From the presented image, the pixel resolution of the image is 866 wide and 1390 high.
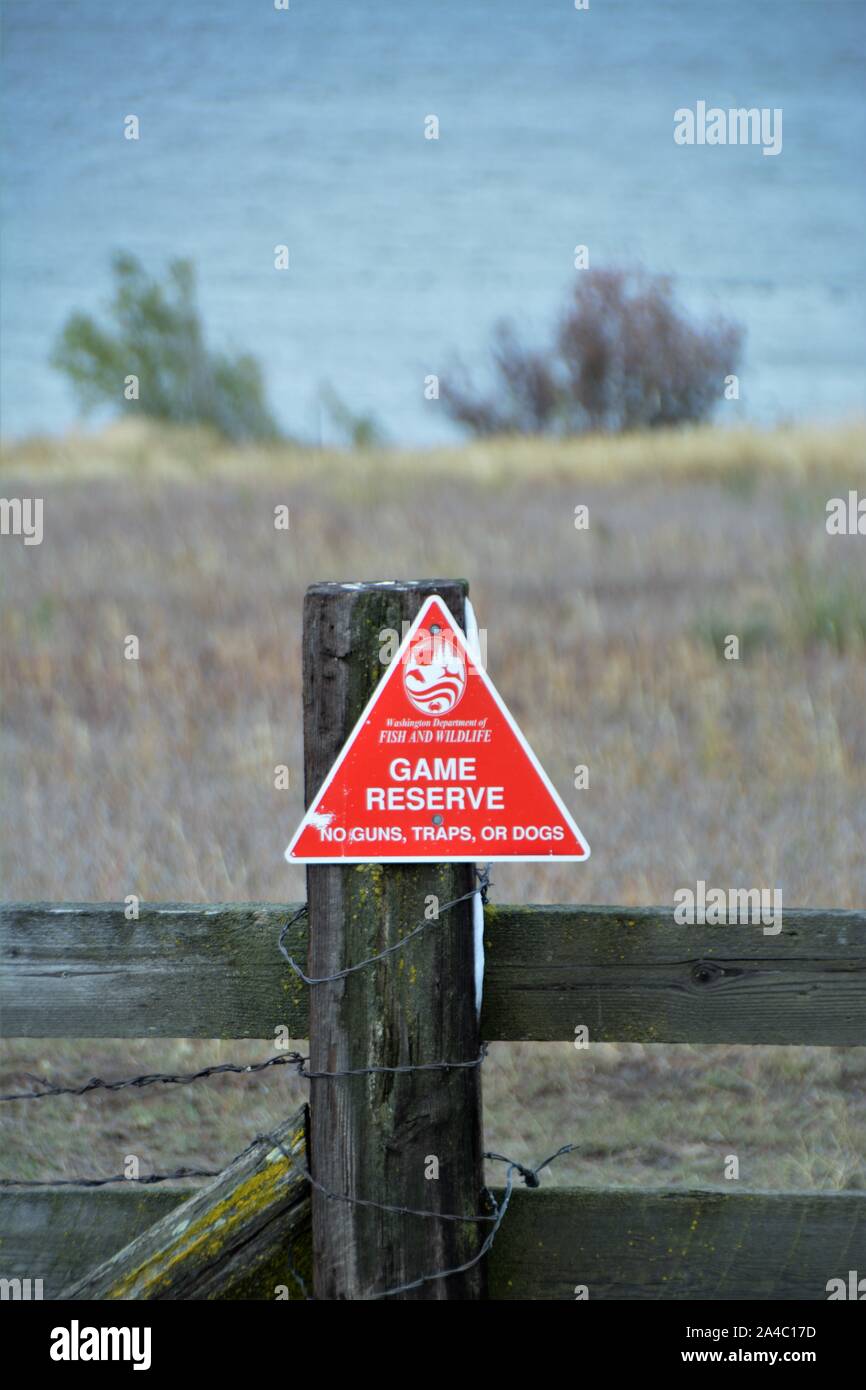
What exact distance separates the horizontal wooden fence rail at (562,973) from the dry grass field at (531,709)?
188 cm

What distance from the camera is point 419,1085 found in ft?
9.26

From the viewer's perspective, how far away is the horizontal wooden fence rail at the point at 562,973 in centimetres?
303

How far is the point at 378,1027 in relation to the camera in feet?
9.26

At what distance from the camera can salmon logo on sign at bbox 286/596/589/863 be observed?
278 cm

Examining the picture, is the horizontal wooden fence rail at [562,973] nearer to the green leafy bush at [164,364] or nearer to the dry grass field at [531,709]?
the dry grass field at [531,709]

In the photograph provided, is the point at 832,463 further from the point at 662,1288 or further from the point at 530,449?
the point at 662,1288

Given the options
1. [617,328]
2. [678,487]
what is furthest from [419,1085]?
[617,328]

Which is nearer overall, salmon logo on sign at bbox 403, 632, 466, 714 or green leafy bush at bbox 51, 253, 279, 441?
salmon logo on sign at bbox 403, 632, 466, 714

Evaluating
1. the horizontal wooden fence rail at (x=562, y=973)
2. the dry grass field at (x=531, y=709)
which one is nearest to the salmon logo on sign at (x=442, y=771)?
the horizontal wooden fence rail at (x=562, y=973)

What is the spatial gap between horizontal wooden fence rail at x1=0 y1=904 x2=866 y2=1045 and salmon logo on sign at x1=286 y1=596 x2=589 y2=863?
1.00ft
